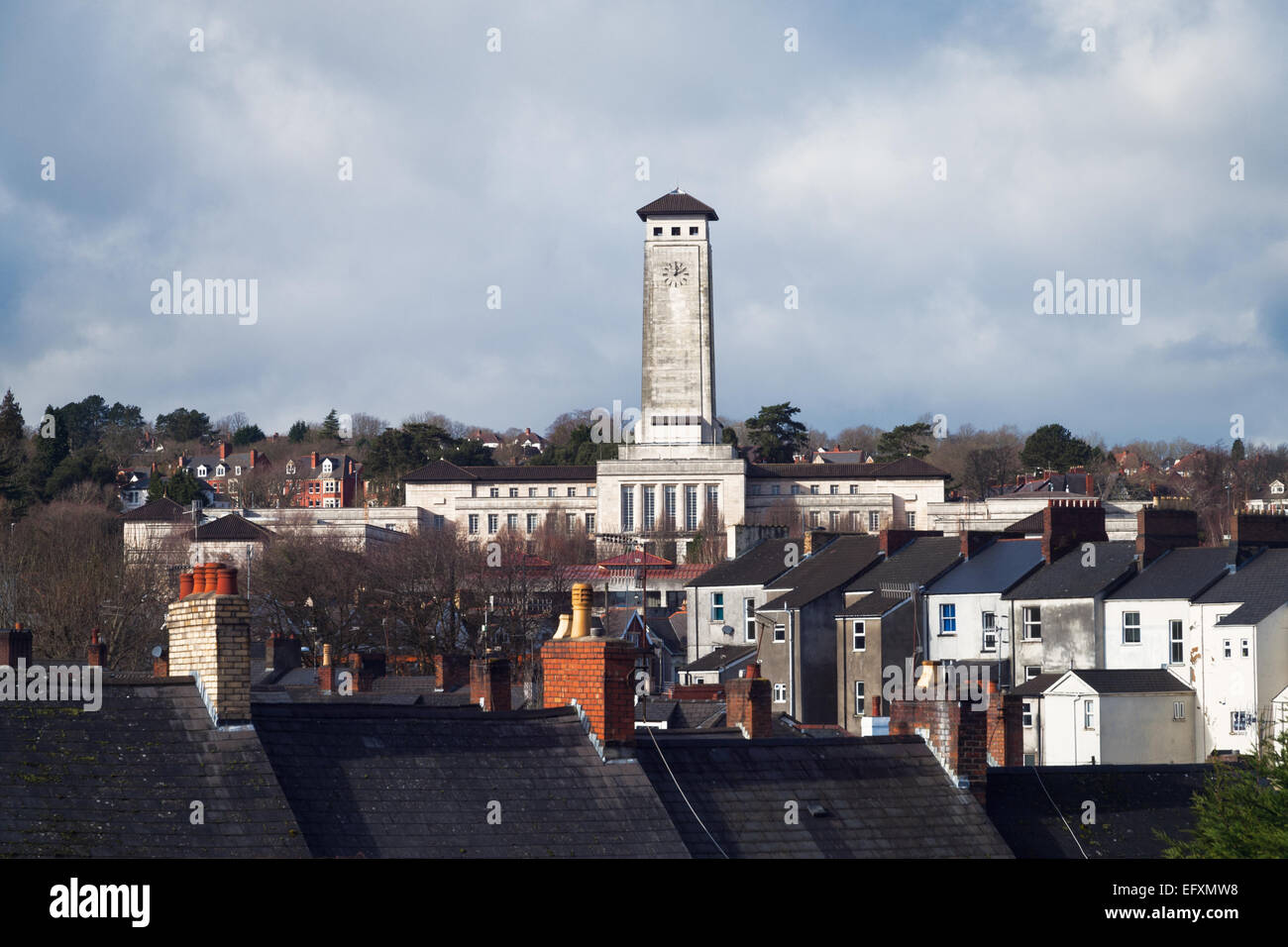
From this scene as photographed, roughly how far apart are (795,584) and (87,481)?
397 ft

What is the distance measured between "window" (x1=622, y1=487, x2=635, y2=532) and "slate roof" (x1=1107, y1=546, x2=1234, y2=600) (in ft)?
409

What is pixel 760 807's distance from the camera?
21328 mm

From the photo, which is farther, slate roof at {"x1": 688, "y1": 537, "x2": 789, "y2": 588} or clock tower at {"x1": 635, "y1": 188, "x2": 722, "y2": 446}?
clock tower at {"x1": 635, "y1": 188, "x2": 722, "y2": 446}

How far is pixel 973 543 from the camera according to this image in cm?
6400

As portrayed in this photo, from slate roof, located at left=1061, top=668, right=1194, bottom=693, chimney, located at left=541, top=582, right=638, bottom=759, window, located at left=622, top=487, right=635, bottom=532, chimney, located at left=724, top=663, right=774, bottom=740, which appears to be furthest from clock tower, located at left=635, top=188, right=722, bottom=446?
chimney, located at left=541, top=582, right=638, bottom=759

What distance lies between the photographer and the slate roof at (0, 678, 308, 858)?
17094mm

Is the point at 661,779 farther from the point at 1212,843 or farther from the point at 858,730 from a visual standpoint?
→ the point at 858,730

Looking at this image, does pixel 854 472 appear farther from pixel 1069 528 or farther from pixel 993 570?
pixel 993 570

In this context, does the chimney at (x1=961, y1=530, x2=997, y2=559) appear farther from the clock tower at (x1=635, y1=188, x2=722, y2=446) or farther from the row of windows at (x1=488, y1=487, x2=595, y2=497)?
the row of windows at (x1=488, y1=487, x2=595, y2=497)

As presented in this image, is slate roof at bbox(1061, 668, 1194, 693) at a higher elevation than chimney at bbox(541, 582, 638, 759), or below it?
below

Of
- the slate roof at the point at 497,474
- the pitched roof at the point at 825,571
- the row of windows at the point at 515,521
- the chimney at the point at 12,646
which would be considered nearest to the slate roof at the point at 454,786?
the chimney at the point at 12,646

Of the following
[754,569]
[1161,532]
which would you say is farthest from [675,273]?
[1161,532]
